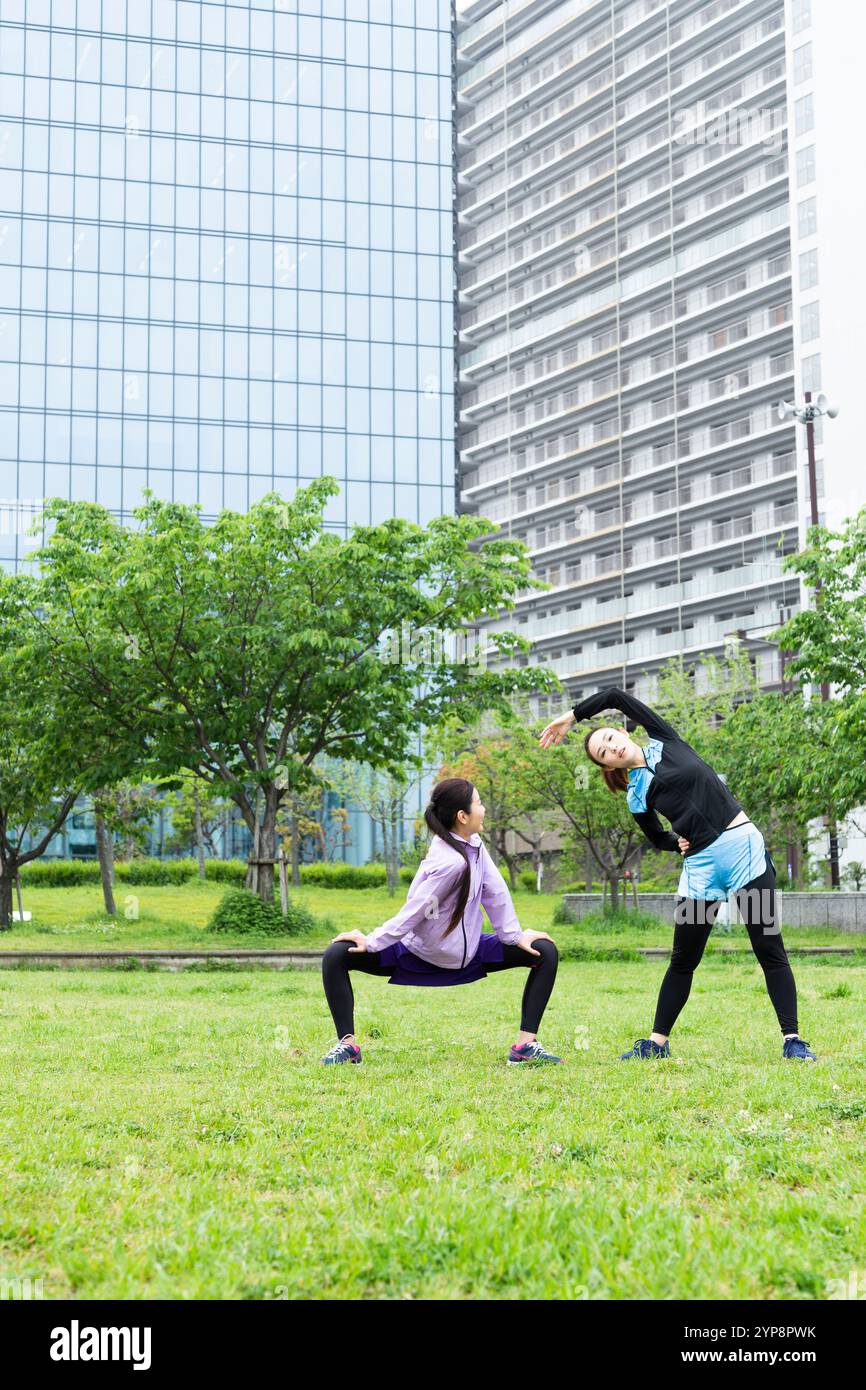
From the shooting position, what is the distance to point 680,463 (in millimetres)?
61125

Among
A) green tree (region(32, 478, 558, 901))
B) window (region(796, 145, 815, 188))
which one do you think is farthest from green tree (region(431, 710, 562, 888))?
window (region(796, 145, 815, 188))

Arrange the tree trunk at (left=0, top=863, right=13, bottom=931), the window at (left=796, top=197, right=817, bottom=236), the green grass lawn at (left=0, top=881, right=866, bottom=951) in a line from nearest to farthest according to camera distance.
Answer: the green grass lawn at (left=0, top=881, right=866, bottom=951) < the tree trunk at (left=0, top=863, right=13, bottom=931) < the window at (left=796, top=197, right=817, bottom=236)

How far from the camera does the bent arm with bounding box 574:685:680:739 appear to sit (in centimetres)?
654

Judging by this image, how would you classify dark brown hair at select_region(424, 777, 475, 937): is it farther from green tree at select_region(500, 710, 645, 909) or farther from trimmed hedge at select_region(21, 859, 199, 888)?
trimmed hedge at select_region(21, 859, 199, 888)

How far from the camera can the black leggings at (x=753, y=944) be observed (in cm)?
647

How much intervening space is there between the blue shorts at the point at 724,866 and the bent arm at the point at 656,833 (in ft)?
0.37

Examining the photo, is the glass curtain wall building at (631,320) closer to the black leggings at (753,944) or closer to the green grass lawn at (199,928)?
the green grass lawn at (199,928)

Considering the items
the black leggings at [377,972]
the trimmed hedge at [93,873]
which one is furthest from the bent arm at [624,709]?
the trimmed hedge at [93,873]

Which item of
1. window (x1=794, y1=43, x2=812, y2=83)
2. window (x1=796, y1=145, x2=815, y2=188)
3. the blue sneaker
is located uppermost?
window (x1=794, y1=43, x2=812, y2=83)

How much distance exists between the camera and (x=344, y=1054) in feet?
21.6

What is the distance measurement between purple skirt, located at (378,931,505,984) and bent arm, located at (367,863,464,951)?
0.25ft

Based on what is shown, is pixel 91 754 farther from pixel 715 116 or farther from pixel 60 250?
pixel 715 116

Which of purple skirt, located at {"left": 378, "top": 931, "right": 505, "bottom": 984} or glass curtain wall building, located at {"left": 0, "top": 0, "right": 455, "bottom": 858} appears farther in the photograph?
glass curtain wall building, located at {"left": 0, "top": 0, "right": 455, "bottom": 858}
